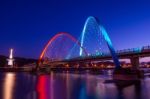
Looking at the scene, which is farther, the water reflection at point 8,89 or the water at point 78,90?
the water at point 78,90

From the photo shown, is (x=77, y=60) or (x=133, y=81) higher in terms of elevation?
(x=77, y=60)

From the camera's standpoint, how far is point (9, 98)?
33.6 m

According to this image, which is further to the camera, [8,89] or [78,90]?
[8,89]

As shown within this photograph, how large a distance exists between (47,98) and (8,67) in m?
144

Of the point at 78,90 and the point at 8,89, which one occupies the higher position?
the point at 8,89

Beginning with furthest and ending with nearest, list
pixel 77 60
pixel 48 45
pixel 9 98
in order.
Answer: pixel 48 45 < pixel 77 60 < pixel 9 98

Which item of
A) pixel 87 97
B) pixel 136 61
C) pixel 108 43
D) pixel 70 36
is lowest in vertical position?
pixel 87 97

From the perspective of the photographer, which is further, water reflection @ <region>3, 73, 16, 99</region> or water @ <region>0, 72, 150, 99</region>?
water @ <region>0, 72, 150, 99</region>

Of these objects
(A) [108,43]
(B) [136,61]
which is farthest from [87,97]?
(B) [136,61]

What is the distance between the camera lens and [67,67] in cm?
15575

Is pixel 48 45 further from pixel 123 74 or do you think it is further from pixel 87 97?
pixel 87 97

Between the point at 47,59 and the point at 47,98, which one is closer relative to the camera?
the point at 47,98

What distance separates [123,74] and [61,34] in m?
52.1

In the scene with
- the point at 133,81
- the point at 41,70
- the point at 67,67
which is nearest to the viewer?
the point at 133,81
